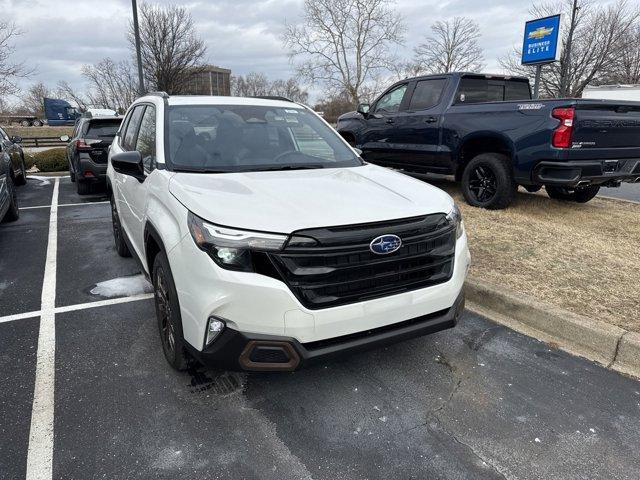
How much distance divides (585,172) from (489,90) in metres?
2.53

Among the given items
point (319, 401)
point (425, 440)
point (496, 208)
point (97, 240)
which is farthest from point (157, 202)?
point (496, 208)

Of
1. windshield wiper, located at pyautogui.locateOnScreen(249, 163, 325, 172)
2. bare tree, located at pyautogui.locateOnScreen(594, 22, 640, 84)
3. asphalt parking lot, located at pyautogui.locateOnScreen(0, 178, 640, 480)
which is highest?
bare tree, located at pyautogui.locateOnScreen(594, 22, 640, 84)

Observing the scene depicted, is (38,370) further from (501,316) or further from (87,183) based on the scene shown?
(87,183)

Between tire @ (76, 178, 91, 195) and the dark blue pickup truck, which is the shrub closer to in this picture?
tire @ (76, 178, 91, 195)

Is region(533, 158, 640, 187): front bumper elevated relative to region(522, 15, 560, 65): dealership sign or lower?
lower

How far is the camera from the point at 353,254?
2400 mm

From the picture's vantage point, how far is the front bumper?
5.52 meters

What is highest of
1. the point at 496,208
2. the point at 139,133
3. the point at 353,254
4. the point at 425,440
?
the point at 139,133

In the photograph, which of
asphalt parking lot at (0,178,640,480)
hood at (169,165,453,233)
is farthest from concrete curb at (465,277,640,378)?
hood at (169,165,453,233)

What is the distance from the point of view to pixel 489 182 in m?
6.60

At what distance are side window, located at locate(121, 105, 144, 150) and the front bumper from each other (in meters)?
4.74

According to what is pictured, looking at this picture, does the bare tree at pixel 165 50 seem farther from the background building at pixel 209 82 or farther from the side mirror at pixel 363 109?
the side mirror at pixel 363 109

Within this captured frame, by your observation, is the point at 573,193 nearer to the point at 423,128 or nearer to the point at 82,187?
the point at 423,128

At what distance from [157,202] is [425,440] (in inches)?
87.1
